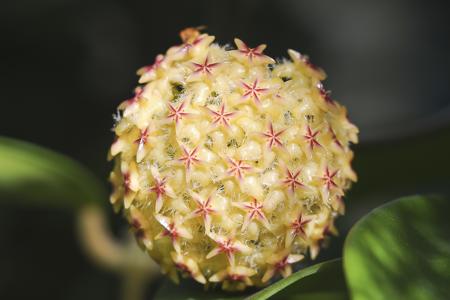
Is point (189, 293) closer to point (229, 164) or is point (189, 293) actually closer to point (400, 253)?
point (229, 164)

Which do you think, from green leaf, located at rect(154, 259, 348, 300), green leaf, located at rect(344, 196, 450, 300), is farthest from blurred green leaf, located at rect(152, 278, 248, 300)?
green leaf, located at rect(344, 196, 450, 300)

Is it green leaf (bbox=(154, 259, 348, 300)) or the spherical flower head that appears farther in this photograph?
the spherical flower head

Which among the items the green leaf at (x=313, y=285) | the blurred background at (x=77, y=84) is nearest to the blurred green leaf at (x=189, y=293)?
the green leaf at (x=313, y=285)

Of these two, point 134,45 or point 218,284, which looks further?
point 134,45

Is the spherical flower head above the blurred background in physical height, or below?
above

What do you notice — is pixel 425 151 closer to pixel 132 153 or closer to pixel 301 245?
pixel 301 245

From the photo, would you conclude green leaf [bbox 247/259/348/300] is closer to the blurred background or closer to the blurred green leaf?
the blurred green leaf

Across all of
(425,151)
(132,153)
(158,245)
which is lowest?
(425,151)

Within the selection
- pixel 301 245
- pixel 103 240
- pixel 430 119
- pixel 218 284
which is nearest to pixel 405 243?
pixel 301 245

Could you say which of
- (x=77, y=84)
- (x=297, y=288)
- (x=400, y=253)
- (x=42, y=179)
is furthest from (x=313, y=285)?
(x=77, y=84)
